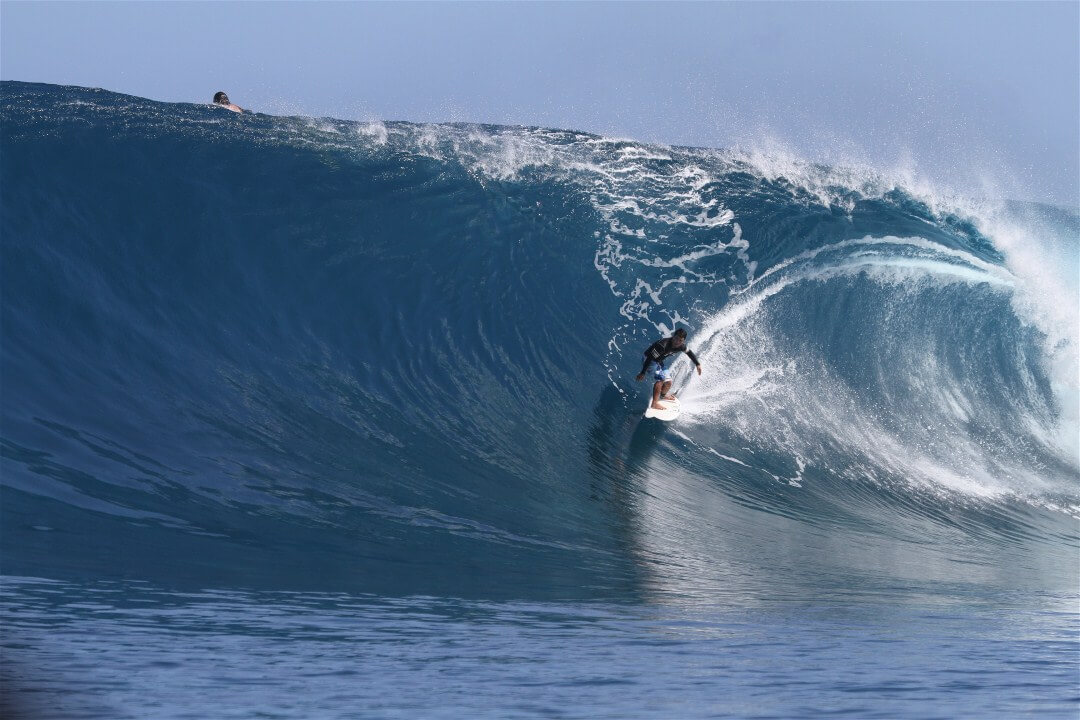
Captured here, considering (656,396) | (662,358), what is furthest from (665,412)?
(662,358)

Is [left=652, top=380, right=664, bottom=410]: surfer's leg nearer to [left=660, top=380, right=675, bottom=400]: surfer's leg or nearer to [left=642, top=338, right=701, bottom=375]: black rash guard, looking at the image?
[left=660, top=380, right=675, bottom=400]: surfer's leg

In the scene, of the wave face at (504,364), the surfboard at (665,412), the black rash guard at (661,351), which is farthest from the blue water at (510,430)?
the black rash guard at (661,351)

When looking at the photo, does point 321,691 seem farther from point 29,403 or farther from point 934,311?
point 934,311

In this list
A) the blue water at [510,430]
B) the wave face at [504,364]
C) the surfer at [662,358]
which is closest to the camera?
the blue water at [510,430]

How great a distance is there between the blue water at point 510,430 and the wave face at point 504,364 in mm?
47

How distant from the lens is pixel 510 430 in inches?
427

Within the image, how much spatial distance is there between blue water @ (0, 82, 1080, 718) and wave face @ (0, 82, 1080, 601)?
0.15 ft

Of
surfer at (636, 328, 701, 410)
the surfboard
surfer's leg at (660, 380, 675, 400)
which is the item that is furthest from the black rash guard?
the surfboard

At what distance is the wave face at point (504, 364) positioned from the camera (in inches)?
312

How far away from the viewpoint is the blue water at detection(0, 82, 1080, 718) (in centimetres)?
521

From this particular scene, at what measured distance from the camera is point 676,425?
11672 mm

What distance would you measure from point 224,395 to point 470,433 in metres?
2.14

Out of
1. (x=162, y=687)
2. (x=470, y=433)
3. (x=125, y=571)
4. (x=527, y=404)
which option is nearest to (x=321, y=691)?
(x=162, y=687)

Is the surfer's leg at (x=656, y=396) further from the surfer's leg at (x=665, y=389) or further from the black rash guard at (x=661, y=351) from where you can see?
the black rash guard at (x=661, y=351)
